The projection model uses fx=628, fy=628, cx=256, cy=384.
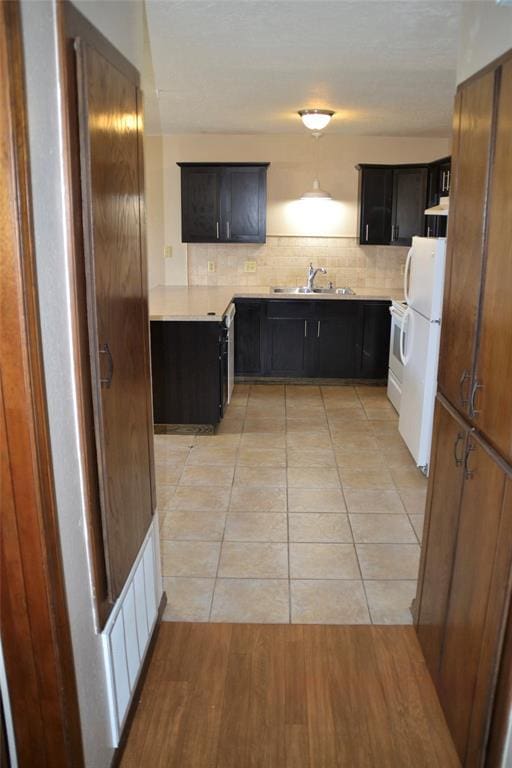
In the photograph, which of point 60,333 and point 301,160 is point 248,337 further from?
point 60,333

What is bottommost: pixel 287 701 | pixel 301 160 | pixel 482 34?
pixel 287 701

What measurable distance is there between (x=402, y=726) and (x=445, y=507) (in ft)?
2.38

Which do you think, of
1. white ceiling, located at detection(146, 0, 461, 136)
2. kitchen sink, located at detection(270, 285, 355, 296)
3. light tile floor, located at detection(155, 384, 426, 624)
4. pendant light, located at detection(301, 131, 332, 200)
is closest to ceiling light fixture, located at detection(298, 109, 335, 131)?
white ceiling, located at detection(146, 0, 461, 136)

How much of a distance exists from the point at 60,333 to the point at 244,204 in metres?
4.92

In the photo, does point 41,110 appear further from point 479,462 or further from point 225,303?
point 225,303

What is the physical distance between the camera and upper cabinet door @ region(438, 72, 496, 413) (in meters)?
1.79

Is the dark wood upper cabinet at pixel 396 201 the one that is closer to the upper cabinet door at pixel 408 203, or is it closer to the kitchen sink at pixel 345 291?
the upper cabinet door at pixel 408 203

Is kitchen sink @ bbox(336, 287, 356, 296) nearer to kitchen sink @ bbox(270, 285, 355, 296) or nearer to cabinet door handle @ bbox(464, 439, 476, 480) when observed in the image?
kitchen sink @ bbox(270, 285, 355, 296)

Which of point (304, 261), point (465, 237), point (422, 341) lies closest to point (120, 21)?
point (465, 237)

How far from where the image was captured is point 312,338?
6105 millimetres

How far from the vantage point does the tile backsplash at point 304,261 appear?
6465mm

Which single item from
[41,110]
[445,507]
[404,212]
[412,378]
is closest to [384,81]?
[412,378]

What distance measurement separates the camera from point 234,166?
Result: 235 inches

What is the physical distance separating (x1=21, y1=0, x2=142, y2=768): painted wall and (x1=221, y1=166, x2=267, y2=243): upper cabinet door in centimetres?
432
